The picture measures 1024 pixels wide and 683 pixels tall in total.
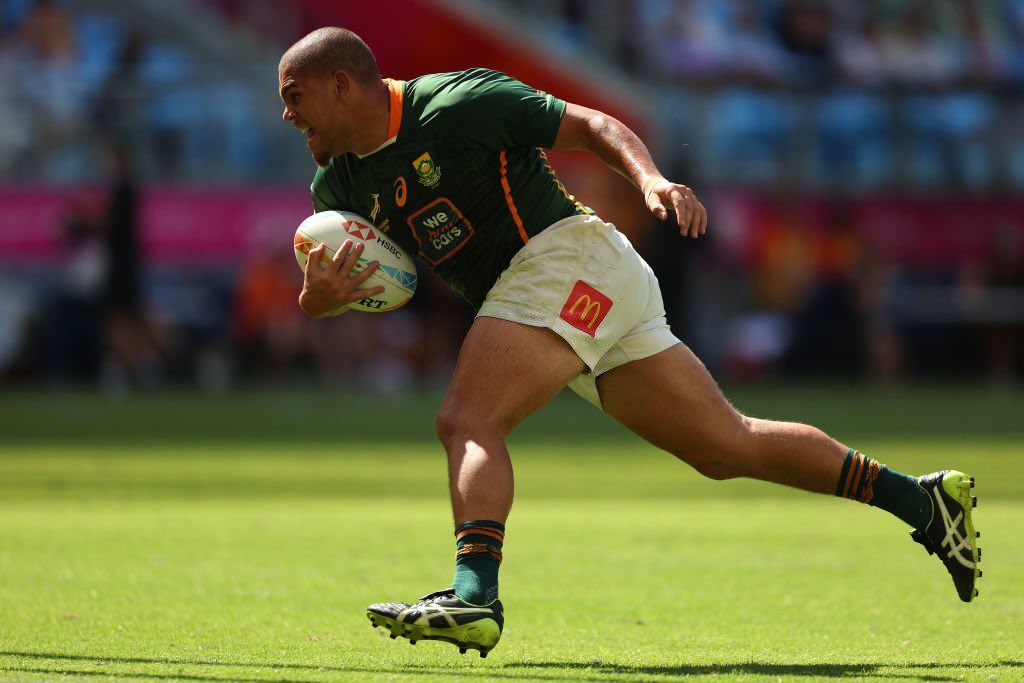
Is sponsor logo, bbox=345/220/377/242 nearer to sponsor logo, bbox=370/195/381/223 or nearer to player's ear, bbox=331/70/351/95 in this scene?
sponsor logo, bbox=370/195/381/223

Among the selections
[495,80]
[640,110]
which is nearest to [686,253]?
[640,110]

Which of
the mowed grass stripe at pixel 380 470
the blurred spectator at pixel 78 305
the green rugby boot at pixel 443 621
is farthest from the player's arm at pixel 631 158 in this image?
the blurred spectator at pixel 78 305

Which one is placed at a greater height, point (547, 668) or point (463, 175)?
point (463, 175)

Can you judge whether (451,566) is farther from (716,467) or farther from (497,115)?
(497,115)

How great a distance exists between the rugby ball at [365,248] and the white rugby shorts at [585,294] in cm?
34

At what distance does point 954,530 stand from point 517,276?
188cm

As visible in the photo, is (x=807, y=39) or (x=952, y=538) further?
(x=807, y=39)

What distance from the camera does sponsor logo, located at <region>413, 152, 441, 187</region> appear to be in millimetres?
5578

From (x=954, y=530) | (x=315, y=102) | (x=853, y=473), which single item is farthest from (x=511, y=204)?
(x=954, y=530)

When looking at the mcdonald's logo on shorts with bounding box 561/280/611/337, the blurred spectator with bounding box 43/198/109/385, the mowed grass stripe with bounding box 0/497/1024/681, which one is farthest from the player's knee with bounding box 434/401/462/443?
the blurred spectator with bounding box 43/198/109/385

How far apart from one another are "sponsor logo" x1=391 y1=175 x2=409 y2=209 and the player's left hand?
0.93 metres

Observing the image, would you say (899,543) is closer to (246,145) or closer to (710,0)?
(246,145)

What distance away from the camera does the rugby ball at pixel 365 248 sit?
18.6 feet

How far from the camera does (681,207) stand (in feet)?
16.6
